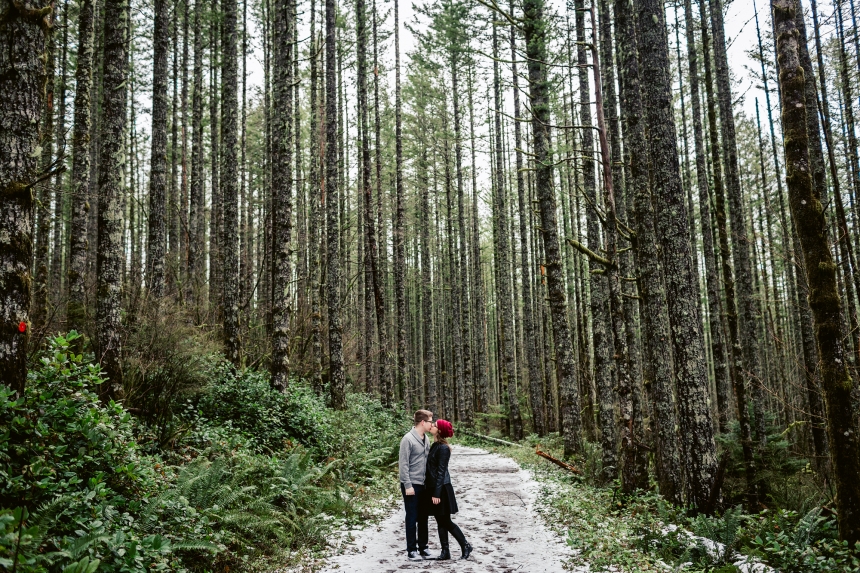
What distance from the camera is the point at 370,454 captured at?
38.7ft

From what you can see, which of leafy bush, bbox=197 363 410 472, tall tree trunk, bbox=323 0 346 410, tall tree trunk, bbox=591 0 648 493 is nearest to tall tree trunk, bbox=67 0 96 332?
leafy bush, bbox=197 363 410 472

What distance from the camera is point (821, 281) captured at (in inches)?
211

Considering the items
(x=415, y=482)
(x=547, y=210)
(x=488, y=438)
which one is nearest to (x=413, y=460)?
(x=415, y=482)

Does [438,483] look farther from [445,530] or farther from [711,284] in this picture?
[711,284]

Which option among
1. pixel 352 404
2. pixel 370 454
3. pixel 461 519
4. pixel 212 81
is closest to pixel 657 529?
pixel 461 519

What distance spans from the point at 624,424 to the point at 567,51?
10202 mm

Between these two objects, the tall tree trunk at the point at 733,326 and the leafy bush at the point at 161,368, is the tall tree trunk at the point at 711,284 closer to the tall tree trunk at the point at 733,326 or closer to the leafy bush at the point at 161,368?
the tall tree trunk at the point at 733,326

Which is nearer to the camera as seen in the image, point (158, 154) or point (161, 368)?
point (161, 368)

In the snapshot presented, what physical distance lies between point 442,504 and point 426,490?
281mm

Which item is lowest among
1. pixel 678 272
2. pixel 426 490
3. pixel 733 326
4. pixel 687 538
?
pixel 687 538

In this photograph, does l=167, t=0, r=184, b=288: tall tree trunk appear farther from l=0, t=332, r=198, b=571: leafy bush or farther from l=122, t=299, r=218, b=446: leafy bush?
l=0, t=332, r=198, b=571: leafy bush

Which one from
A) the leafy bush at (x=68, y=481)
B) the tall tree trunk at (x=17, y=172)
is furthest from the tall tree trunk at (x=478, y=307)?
the leafy bush at (x=68, y=481)

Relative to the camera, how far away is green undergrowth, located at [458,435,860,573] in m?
5.23

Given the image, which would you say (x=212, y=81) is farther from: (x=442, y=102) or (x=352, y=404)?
(x=352, y=404)
